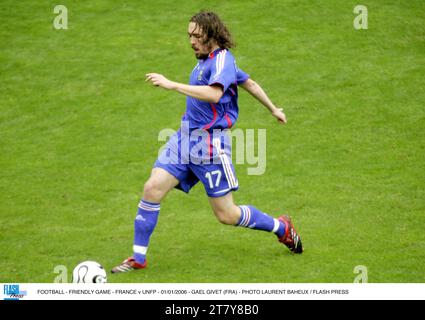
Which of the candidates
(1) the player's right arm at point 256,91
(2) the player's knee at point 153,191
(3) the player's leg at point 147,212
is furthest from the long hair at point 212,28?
(2) the player's knee at point 153,191

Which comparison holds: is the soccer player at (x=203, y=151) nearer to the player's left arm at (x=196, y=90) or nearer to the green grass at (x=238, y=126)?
the player's left arm at (x=196, y=90)

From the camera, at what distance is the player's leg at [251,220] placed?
7953 mm

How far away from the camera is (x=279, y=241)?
8.39 metres

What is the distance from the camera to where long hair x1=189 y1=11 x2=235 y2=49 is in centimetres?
759

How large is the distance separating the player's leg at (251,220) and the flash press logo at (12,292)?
7.13 ft

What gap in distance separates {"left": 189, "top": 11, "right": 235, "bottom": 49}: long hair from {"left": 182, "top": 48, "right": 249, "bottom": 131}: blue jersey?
0.35 feet

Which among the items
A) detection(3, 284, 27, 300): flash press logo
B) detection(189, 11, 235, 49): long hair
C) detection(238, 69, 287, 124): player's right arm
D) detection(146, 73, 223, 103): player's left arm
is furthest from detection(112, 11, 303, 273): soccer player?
detection(3, 284, 27, 300): flash press logo

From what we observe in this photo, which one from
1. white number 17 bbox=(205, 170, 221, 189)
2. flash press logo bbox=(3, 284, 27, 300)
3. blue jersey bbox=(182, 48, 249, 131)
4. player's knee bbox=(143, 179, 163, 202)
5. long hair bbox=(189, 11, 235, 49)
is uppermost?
long hair bbox=(189, 11, 235, 49)

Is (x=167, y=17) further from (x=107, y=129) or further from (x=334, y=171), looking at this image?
(x=334, y=171)

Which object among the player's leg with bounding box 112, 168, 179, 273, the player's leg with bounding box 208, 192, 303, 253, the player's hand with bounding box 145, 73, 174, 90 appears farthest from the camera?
the player's leg with bounding box 208, 192, 303, 253

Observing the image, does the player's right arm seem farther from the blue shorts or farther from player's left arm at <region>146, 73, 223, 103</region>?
player's left arm at <region>146, 73, 223, 103</region>

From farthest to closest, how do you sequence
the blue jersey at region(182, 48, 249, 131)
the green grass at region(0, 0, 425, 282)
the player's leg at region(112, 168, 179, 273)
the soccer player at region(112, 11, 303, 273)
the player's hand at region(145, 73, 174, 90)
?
the green grass at region(0, 0, 425, 282) → the player's leg at region(112, 168, 179, 273) → the soccer player at region(112, 11, 303, 273) → the blue jersey at region(182, 48, 249, 131) → the player's hand at region(145, 73, 174, 90)

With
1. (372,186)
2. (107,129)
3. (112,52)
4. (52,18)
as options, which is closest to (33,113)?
(107,129)

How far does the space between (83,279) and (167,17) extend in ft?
32.3
